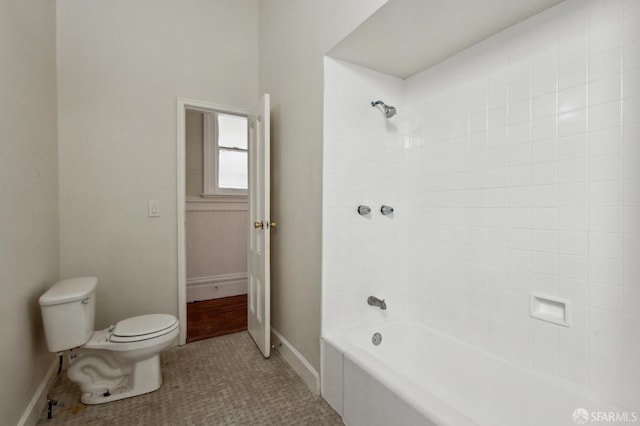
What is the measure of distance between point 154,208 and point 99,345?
1.01m

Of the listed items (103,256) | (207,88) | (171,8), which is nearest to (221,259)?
(103,256)

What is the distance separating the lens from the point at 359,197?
1.89m

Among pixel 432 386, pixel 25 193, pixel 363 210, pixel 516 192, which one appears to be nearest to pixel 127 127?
pixel 25 193

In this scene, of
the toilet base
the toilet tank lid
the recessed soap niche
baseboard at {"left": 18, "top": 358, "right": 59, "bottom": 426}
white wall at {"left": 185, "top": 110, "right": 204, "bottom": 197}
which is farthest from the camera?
white wall at {"left": 185, "top": 110, "right": 204, "bottom": 197}

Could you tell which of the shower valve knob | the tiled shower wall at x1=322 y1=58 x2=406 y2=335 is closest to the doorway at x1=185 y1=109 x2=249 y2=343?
the tiled shower wall at x1=322 y1=58 x2=406 y2=335

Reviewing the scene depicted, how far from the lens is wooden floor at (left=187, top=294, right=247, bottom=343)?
2652 millimetres

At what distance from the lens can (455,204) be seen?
1.75 m

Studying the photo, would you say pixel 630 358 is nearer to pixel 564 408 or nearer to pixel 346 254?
pixel 564 408

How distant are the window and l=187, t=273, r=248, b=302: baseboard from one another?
3.31 feet

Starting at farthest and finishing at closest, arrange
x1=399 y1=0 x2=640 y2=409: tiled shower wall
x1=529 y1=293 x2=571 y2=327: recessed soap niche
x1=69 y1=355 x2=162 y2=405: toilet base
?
1. x1=69 y1=355 x2=162 y2=405: toilet base
2. x1=529 y1=293 x2=571 y2=327: recessed soap niche
3. x1=399 y1=0 x2=640 y2=409: tiled shower wall

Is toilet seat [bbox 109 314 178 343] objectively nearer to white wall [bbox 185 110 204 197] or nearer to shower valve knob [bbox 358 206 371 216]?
shower valve knob [bbox 358 206 371 216]

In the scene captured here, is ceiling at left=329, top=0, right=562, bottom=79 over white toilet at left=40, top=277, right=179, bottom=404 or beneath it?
over

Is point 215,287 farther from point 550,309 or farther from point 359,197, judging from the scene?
point 550,309

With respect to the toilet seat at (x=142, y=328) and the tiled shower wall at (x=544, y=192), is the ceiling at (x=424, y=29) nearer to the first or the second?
the tiled shower wall at (x=544, y=192)
